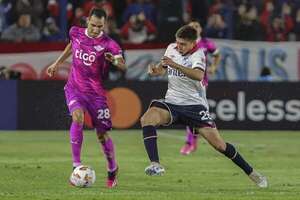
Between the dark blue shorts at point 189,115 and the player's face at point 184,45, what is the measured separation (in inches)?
27.4

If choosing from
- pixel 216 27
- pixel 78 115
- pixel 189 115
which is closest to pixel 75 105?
pixel 78 115

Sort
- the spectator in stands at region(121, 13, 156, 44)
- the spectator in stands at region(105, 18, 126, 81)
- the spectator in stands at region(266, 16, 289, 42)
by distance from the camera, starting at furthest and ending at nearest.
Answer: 1. the spectator in stands at region(266, 16, 289, 42)
2. the spectator in stands at region(121, 13, 156, 44)
3. the spectator in stands at region(105, 18, 126, 81)

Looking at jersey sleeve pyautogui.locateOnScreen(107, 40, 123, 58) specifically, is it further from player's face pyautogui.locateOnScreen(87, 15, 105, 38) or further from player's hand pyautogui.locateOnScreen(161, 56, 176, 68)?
player's hand pyautogui.locateOnScreen(161, 56, 176, 68)

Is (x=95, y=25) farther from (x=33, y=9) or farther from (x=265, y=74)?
(x=265, y=74)

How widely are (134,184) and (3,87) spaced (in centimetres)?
1034

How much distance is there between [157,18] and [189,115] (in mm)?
13310

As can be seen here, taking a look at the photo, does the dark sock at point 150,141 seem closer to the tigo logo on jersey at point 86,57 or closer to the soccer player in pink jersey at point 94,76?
the soccer player in pink jersey at point 94,76

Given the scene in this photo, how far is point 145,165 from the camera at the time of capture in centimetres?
1534

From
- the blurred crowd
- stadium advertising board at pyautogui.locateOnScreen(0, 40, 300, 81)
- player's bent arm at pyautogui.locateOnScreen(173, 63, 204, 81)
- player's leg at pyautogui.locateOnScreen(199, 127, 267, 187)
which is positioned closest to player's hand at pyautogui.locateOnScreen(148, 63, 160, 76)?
player's bent arm at pyautogui.locateOnScreen(173, 63, 204, 81)

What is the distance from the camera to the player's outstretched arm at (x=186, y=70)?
11773 mm

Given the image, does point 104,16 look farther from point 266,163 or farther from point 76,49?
point 266,163

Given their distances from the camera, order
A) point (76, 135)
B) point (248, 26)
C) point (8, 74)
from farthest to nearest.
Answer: point (248, 26), point (8, 74), point (76, 135)

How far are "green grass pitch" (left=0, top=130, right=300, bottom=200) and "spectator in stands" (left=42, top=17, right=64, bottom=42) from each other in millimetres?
3075

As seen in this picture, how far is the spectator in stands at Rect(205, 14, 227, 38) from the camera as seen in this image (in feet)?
82.6
